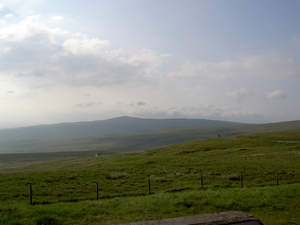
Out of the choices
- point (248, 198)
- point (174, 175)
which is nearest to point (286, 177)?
point (174, 175)

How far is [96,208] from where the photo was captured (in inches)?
610

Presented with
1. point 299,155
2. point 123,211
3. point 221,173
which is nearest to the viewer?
point 123,211

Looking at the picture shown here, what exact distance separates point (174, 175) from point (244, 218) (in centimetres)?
2992

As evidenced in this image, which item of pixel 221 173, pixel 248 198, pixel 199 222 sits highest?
pixel 199 222

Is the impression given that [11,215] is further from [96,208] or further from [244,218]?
[244,218]

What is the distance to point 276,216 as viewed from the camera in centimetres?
1309

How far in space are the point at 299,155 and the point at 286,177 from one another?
2049 centimetres

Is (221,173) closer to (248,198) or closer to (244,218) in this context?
(248,198)

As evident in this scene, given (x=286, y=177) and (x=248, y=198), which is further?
(x=286, y=177)

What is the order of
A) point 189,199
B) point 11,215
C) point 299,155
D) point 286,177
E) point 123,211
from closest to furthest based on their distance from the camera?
point 11,215
point 123,211
point 189,199
point 286,177
point 299,155

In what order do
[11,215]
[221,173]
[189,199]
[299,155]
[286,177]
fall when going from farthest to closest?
[299,155], [221,173], [286,177], [189,199], [11,215]

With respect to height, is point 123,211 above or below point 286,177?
above

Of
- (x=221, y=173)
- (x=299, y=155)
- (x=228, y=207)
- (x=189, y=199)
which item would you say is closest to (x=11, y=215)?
(x=189, y=199)

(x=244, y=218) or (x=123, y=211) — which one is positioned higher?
(x=244, y=218)
